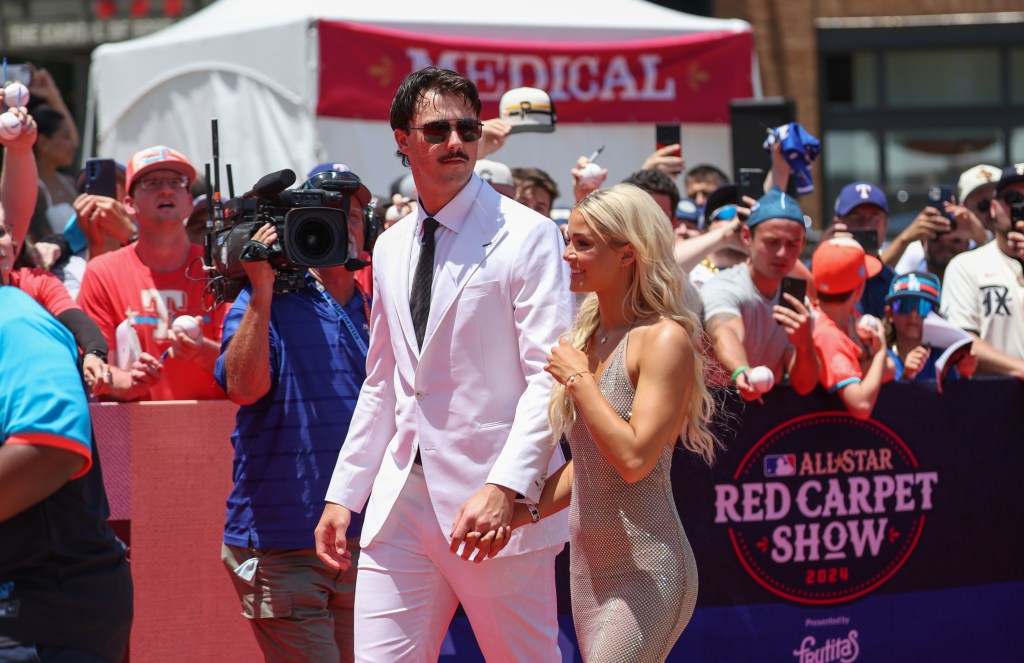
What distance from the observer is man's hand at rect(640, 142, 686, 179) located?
22.7 feet

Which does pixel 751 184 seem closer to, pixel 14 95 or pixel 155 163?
pixel 155 163

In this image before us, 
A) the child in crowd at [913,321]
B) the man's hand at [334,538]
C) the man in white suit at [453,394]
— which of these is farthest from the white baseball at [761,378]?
the man's hand at [334,538]

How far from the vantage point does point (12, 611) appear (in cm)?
322

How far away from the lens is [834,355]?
20.0 feet

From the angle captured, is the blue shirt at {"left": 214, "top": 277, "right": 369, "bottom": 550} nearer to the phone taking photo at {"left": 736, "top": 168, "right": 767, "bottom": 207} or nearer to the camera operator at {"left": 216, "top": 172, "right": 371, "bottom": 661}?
the camera operator at {"left": 216, "top": 172, "right": 371, "bottom": 661}

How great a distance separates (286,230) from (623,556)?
1534mm

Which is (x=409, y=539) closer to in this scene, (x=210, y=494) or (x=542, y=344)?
(x=542, y=344)

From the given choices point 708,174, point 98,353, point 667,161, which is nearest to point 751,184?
point 667,161

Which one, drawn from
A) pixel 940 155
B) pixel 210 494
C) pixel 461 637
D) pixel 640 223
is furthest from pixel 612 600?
pixel 940 155

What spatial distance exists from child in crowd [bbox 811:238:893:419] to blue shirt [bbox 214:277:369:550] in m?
2.22

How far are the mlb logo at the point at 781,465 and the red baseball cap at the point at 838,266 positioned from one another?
776 millimetres

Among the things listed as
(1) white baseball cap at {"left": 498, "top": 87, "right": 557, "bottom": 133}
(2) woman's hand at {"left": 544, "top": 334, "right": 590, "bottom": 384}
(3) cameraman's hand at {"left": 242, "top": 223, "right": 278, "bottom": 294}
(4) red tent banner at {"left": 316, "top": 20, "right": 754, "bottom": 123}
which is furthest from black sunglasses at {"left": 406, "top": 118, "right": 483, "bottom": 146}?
(4) red tent banner at {"left": 316, "top": 20, "right": 754, "bottom": 123}

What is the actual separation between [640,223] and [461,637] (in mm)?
2376

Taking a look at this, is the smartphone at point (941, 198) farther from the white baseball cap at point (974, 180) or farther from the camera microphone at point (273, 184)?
the camera microphone at point (273, 184)
